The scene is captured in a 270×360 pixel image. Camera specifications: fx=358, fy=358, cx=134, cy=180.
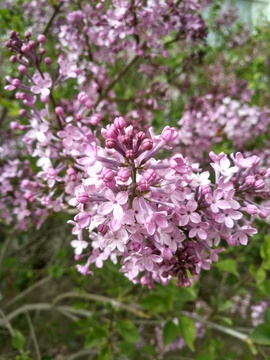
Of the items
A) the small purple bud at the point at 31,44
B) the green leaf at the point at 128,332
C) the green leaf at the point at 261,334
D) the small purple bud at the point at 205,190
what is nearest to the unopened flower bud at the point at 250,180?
the small purple bud at the point at 205,190

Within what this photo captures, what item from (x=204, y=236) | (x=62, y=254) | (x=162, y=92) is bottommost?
(x=62, y=254)

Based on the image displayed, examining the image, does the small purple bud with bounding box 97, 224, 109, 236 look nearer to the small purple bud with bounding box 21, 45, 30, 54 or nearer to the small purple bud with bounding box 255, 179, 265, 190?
the small purple bud with bounding box 255, 179, 265, 190

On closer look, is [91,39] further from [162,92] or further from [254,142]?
[254,142]

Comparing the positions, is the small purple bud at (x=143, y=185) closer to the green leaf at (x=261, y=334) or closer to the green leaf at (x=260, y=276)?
the green leaf at (x=261, y=334)

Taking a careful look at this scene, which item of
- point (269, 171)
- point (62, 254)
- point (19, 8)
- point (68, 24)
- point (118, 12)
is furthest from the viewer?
point (19, 8)

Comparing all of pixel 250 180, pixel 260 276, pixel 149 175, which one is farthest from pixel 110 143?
pixel 260 276

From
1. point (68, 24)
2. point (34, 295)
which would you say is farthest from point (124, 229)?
point (34, 295)

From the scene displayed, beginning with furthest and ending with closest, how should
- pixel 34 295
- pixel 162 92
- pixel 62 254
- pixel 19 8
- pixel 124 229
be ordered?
pixel 34 295 → pixel 19 8 → pixel 62 254 → pixel 162 92 → pixel 124 229
